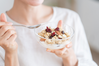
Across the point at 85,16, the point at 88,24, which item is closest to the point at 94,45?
the point at 88,24

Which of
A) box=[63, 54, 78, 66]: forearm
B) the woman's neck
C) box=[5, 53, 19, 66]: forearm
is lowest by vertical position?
box=[5, 53, 19, 66]: forearm

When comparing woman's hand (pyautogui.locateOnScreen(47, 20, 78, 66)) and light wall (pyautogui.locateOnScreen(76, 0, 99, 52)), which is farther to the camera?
light wall (pyautogui.locateOnScreen(76, 0, 99, 52))

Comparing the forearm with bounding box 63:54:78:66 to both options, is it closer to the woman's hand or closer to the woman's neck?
the woman's hand

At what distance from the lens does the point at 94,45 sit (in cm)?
240

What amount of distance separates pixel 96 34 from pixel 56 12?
60.4 inches

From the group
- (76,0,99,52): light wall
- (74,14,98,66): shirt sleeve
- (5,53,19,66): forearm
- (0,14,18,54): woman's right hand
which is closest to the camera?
(0,14,18,54): woman's right hand

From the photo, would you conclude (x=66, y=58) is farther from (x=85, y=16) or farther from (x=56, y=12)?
(x=85, y=16)

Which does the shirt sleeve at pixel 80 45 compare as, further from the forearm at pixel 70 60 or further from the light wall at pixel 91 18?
the light wall at pixel 91 18

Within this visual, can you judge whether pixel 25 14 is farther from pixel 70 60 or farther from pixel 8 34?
pixel 70 60

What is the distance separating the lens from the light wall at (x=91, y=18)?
2.23m

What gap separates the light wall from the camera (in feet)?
7.30

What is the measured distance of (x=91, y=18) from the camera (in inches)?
91.5

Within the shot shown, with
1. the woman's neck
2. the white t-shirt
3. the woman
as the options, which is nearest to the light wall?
the woman

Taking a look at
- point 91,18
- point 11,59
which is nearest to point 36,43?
point 11,59
